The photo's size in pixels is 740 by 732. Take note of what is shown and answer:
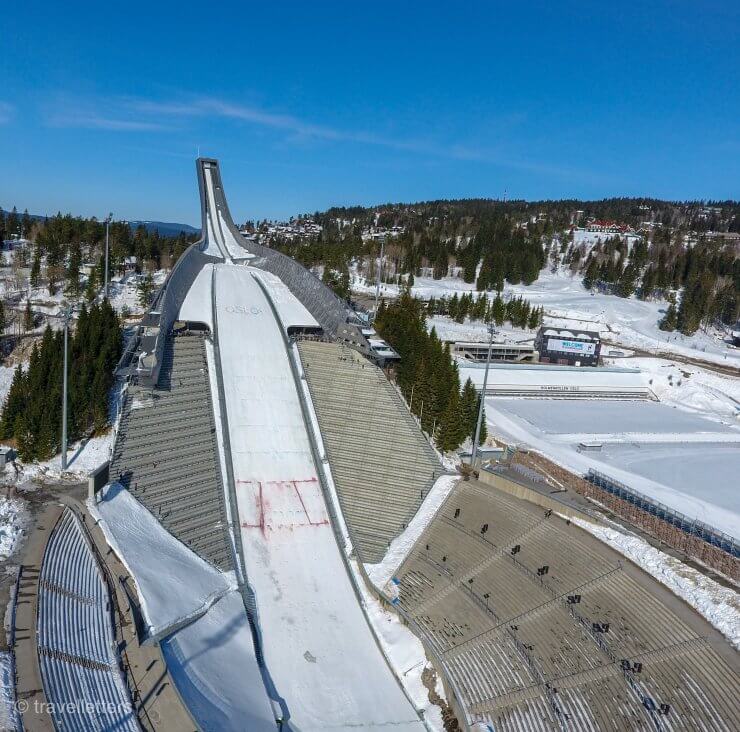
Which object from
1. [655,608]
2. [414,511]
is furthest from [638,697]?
[414,511]

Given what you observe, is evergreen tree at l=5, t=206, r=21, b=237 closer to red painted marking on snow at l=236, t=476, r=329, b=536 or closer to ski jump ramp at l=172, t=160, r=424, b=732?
ski jump ramp at l=172, t=160, r=424, b=732

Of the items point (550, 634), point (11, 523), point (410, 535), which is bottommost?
point (410, 535)

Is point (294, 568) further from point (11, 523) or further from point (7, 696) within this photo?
point (7, 696)

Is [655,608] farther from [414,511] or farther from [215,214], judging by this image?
[215,214]

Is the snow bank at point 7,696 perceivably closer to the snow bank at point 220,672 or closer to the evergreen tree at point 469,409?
the snow bank at point 220,672

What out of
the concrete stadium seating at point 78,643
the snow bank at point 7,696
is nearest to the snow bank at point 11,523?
the concrete stadium seating at point 78,643

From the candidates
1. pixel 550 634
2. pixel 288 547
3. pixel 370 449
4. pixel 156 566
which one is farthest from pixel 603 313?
pixel 156 566

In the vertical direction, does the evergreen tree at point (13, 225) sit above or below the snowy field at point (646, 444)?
above
